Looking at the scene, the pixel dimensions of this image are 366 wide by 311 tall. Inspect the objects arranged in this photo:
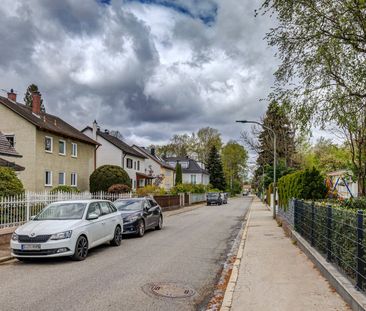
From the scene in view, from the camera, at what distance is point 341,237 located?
7.51 metres

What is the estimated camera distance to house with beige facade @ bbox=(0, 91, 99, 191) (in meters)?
30.5

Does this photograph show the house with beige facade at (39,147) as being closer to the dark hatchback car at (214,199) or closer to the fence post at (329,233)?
the dark hatchback car at (214,199)

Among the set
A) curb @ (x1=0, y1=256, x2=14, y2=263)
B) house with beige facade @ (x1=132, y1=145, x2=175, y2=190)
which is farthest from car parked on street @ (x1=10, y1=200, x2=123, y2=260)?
house with beige facade @ (x1=132, y1=145, x2=175, y2=190)

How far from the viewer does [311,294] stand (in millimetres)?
6812

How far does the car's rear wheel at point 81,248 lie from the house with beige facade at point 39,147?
64.5ft

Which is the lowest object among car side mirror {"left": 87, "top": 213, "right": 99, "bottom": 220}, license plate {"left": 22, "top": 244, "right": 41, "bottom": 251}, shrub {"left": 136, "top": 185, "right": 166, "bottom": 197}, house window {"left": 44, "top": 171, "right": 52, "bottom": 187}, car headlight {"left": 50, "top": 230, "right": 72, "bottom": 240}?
license plate {"left": 22, "top": 244, "right": 41, "bottom": 251}

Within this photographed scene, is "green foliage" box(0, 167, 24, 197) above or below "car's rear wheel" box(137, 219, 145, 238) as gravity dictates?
above

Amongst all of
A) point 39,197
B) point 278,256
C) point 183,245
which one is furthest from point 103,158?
point 278,256

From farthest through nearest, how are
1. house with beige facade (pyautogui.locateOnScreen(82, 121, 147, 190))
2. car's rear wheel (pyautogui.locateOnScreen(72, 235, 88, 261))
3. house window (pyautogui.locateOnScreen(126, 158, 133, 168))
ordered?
1. house window (pyautogui.locateOnScreen(126, 158, 133, 168))
2. house with beige facade (pyautogui.locateOnScreen(82, 121, 147, 190))
3. car's rear wheel (pyautogui.locateOnScreen(72, 235, 88, 261))

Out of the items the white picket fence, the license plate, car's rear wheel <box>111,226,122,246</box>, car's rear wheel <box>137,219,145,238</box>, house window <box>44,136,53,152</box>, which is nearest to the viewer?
the license plate

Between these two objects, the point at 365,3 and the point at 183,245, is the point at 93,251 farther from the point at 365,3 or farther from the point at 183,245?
the point at 365,3

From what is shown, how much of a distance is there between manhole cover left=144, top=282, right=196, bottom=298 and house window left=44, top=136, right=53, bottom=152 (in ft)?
87.4

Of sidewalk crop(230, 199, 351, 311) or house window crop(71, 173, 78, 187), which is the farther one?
house window crop(71, 173, 78, 187)

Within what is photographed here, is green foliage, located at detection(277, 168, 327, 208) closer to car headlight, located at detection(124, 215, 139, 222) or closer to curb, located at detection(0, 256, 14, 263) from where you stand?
car headlight, located at detection(124, 215, 139, 222)
